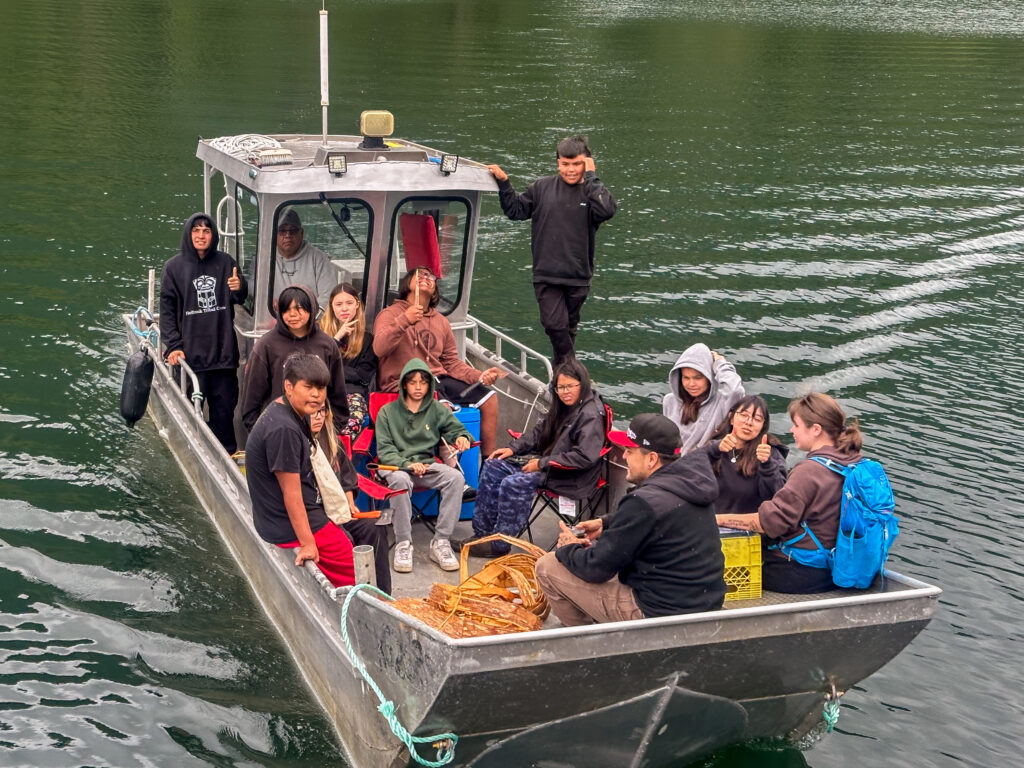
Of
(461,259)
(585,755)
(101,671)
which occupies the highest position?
(461,259)

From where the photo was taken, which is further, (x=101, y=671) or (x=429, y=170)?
(x=429, y=170)

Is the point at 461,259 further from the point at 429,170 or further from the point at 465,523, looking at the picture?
the point at 465,523

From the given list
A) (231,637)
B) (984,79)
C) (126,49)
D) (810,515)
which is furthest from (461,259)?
(984,79)

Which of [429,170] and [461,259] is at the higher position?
[429,170]

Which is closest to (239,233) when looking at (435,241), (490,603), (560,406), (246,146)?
(246,146)

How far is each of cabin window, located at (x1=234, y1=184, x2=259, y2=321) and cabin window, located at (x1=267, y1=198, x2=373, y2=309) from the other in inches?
8.8

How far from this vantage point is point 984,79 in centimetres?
3397

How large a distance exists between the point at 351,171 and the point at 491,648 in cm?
462

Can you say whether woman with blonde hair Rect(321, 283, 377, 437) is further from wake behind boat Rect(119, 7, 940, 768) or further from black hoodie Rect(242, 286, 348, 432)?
wake behind boat Rect(119, 7, 940, 768)

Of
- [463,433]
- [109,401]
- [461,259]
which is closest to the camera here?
[463,433]

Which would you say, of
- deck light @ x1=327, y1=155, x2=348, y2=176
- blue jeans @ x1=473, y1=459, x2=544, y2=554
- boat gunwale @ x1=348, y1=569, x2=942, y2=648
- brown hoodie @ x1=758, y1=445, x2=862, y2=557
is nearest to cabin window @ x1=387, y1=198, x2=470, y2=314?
deck light @ x1=327, y1=155, x2=348, y2=176

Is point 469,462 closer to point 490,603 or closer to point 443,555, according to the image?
point 443,555

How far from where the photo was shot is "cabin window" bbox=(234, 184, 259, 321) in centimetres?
955

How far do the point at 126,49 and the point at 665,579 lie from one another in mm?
Result: 30587
